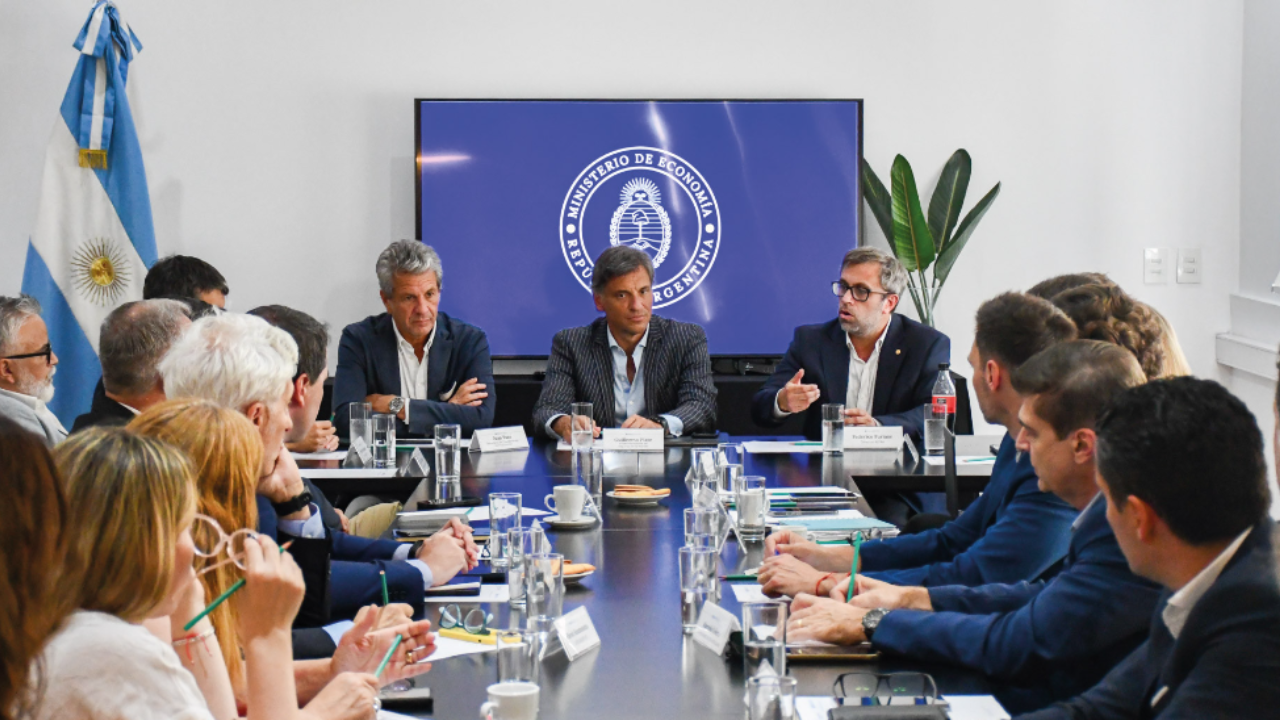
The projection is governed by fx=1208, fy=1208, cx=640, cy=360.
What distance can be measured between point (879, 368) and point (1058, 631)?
9.49ft

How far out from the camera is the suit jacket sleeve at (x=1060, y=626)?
6.18 feet

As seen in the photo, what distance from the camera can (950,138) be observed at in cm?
605

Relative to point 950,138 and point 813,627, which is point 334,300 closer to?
point 950,138

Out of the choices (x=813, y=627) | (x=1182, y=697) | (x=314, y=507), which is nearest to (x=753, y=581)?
(x=813, y=627)

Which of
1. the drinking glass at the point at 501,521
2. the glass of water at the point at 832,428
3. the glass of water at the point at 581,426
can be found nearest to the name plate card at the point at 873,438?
the glass of water at the point at 832,428

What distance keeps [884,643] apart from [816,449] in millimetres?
2326

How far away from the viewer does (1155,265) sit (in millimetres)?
6125

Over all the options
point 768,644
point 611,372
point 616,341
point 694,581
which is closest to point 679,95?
point 616,341

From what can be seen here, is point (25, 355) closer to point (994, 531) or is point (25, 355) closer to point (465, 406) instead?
point (465, 406)

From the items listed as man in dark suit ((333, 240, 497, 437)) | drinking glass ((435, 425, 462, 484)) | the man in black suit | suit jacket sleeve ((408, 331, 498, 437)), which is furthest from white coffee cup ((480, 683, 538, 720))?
man in dark suit ((333, 240, 497, 437))

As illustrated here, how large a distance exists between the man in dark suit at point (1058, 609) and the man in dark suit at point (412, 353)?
2.91 metres

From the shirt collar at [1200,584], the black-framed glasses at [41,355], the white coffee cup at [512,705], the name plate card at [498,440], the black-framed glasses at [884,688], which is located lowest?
the black-framed glasses at [884,688]

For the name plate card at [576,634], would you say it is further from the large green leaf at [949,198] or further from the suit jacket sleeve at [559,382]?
the large green leaf at [949,198]

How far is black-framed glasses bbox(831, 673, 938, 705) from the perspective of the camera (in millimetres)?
1763
